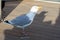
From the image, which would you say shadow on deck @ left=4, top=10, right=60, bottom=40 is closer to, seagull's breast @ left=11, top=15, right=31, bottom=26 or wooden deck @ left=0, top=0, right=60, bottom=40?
wooden deck @ left=0, top=0, right=60, bottom=40

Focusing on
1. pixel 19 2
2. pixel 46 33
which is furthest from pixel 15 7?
pixel 46 33

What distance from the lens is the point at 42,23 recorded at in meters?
4.34

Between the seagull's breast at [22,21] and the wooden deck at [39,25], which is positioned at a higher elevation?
the seagull's breast at [22,21]

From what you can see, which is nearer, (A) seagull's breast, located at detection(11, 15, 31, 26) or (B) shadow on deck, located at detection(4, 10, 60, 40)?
(A) seagull's breast, located at detection(11, 15, 31, 26)

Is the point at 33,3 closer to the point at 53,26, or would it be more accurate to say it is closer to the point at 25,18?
the point at 53,26

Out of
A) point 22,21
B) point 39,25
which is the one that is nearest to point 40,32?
point 39,25

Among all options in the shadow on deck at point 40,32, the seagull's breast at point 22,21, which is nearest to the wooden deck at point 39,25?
the shadow on deck at point 40,32

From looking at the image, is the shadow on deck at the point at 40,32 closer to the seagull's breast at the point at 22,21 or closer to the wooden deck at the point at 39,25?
the wooden deck at the point at 39,25

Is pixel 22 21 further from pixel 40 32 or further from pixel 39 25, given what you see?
pixel 39 25

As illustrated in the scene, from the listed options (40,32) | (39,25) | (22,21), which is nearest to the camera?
(22,21)

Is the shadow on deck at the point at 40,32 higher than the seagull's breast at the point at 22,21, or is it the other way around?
the seagull's breast at the point at 22,21

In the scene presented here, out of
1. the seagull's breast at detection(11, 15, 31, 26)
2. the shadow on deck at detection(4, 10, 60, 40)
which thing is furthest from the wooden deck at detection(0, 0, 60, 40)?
the seagull's breast at detection(11, 15, 31, 26)

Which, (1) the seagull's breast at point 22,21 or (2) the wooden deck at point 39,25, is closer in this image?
(1) the seagull's breast at point 22,21

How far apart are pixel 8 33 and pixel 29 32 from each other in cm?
39
